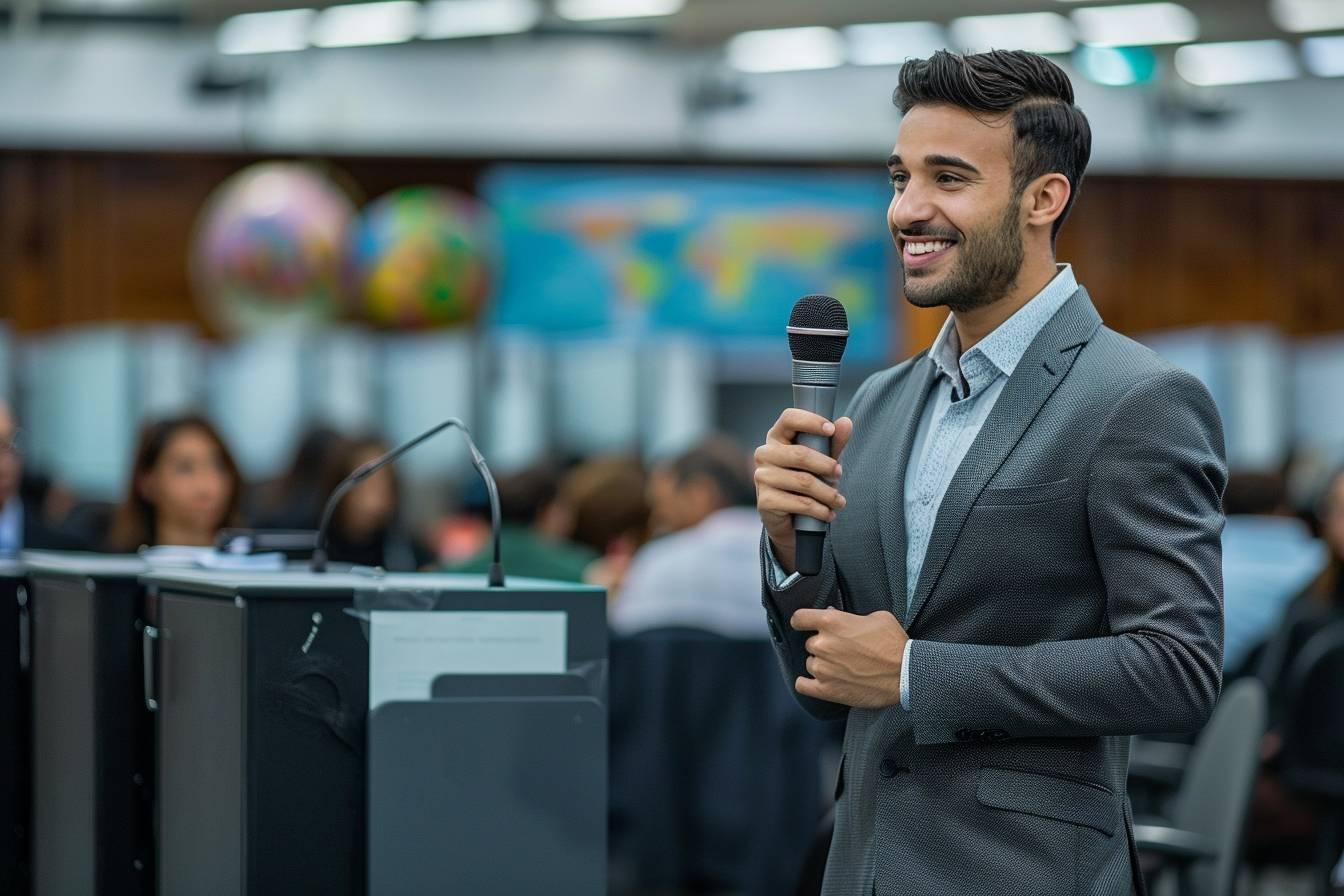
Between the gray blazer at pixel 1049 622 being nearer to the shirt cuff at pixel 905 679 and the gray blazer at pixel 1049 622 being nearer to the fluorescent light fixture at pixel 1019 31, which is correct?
the shirt cuff at pixel 905 679

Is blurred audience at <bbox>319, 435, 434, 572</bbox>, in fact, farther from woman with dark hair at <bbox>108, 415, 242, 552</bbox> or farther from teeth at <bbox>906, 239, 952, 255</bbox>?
teeth at <bbox>906, 239, 952, 255</bbox>

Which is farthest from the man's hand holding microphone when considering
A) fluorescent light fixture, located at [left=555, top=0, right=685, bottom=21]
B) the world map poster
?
the world map poster

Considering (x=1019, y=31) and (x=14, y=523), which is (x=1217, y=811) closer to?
(x=14, y=523)

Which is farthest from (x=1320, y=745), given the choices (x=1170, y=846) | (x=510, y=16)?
(x=510, y=16)

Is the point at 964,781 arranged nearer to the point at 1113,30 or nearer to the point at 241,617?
the point at 241,617

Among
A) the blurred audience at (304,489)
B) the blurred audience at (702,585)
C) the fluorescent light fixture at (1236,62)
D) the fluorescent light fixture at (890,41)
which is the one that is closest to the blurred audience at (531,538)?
the blurred audience at (702,585)

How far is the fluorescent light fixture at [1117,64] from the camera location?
8.98 meters

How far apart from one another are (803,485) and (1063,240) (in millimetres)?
8159

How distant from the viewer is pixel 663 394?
852 cm

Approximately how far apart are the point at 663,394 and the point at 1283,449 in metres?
3.12

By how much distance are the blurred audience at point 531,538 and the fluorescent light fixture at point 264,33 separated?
374 cm

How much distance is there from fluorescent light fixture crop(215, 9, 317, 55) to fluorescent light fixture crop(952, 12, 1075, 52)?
3.07 metres

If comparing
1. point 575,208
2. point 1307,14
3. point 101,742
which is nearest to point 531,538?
Answer: point 101,742

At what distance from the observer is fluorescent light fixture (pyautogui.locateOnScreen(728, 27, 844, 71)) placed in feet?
29.2
